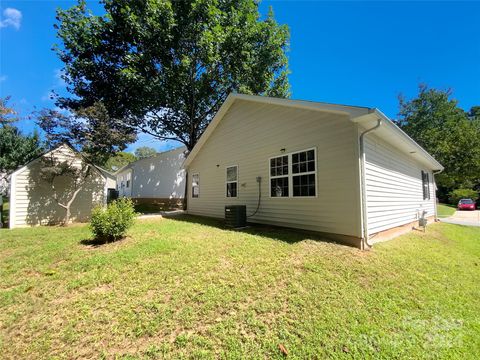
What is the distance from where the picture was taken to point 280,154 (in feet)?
25.1

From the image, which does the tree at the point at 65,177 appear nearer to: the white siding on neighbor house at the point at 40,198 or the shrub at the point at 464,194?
the white siding on neighbor house at the point at 40,198

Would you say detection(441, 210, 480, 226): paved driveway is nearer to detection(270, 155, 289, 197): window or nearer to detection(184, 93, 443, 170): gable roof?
detection(184, 93, 443, 170): gable roof

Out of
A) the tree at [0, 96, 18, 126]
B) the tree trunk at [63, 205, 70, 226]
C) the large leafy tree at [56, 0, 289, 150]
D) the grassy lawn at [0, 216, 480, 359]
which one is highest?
the large leafy tree at [56, 0, 289, 150]

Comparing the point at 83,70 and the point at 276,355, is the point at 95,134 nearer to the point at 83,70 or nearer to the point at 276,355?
the point at 83,70

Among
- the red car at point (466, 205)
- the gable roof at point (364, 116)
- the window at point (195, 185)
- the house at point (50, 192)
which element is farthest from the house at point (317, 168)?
the red car at point (466, 205)

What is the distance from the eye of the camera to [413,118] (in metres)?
30.1

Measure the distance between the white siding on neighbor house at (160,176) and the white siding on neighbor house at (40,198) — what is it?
7.90 metres

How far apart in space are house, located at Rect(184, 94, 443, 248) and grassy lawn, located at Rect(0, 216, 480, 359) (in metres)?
1.22

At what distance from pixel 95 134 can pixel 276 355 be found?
36.5 ft

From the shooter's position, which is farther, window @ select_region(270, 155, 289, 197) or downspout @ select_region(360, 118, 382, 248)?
window @ select_region(270, 155, 289, 197)

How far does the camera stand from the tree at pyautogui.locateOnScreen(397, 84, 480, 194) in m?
22.2

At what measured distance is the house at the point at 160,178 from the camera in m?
19.1

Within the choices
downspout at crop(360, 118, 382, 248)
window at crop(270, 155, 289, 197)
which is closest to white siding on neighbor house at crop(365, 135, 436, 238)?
downspout at crop(360, 118, 382, 248)

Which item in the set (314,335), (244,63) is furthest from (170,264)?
(244,63)
